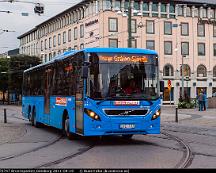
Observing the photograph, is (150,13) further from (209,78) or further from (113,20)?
(209,78)

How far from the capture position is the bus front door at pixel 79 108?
558 inches

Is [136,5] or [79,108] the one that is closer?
[79,108]

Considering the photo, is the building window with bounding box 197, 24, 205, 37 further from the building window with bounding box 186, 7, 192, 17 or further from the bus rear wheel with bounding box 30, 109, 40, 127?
the bus rear wheel with bounding box 30, 109, 40, 127

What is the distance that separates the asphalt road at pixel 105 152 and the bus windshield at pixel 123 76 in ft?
5.15

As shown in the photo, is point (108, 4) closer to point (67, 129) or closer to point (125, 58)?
point (67, 129)

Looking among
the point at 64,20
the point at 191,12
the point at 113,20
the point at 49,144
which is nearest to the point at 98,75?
the point at 49,144

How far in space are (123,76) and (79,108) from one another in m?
1.71

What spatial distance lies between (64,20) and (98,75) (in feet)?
239

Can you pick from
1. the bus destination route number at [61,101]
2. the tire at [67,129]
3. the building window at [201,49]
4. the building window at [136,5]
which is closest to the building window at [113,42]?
the building window at [136,5]

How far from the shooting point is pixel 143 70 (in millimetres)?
14391

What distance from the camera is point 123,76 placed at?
552 inches

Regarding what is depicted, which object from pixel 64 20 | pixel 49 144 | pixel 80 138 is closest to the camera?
pixel 49 144

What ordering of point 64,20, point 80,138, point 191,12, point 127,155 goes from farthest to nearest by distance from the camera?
point 64,20, point 191,12, point 80,138, point 127,155

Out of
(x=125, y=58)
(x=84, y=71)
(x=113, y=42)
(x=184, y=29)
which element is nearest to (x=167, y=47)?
(x=184, y=29)
